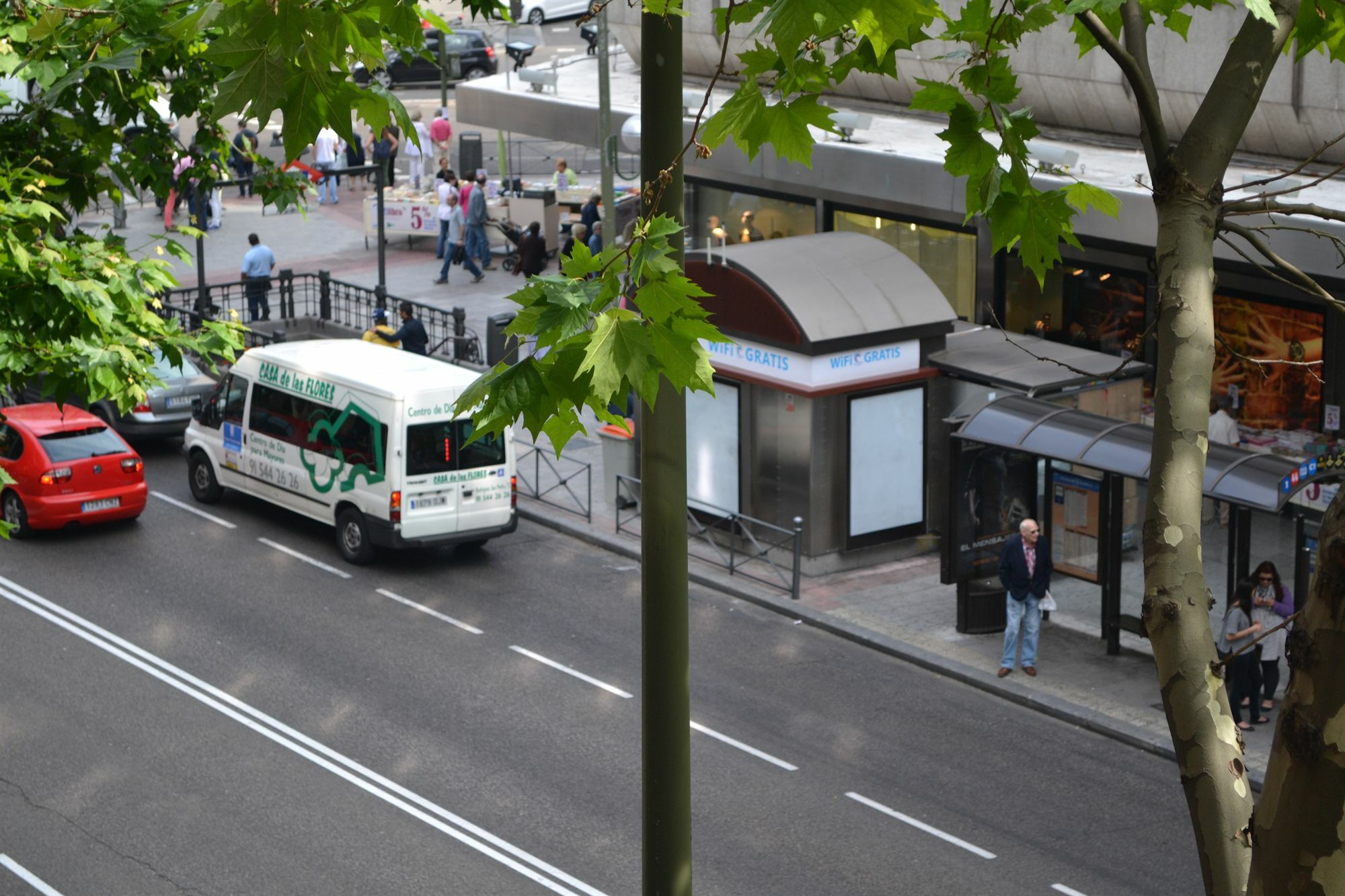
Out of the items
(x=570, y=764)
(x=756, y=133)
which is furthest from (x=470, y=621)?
(x=756, y=133)

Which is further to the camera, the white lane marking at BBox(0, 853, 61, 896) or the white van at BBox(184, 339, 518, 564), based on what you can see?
the white van at BBox(184, 339, 518, 564)

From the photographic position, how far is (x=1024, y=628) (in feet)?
53.7

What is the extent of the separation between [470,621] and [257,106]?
13.7m

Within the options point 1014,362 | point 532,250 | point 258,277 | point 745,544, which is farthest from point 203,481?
point 532,250

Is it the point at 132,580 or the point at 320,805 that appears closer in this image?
the point at 320,805

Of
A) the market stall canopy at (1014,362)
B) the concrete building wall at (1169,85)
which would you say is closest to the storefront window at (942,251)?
the concrete building wall at (1169,85)

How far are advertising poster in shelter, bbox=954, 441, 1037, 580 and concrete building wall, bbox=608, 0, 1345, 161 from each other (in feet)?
14.2

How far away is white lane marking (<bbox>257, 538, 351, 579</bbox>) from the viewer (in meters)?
19.6

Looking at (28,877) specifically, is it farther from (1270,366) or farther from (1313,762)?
(1270,366)

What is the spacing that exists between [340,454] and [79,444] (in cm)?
342

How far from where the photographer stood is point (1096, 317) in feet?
71.1

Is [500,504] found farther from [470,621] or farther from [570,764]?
[570,764]

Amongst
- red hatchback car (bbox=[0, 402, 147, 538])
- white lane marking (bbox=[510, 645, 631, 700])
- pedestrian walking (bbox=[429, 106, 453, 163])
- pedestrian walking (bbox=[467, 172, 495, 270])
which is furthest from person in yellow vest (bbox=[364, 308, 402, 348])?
pedestrian walking (bbox=[429, 106, 453, 163])

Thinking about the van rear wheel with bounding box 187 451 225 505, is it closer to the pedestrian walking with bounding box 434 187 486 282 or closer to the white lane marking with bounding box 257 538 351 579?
the white lane marking with bounding box 257 538 351 579
